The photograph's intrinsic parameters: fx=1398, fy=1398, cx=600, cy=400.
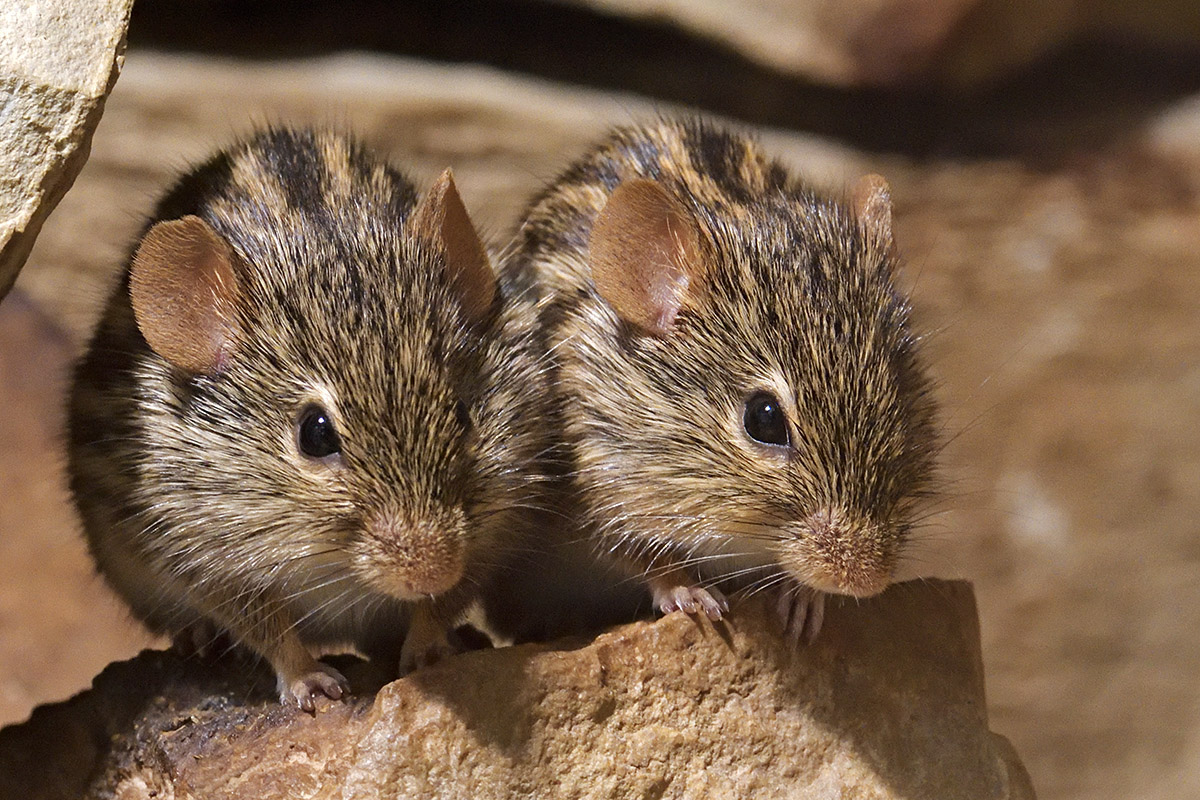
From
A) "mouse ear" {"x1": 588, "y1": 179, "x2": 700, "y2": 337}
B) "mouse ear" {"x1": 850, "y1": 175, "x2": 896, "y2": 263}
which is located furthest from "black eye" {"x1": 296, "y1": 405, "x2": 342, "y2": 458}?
"mouse ear" {"x1": 850, "y1": 175, "x2": 896, "y2": 263}

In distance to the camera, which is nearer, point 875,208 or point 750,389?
point 750,389

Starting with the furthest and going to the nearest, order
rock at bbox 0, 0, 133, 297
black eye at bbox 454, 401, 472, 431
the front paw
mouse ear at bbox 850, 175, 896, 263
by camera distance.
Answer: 1. mouse ear at bbox 850, 175, 896, 263
2. the front paw
3. black eye at bbox 454, 401, 472, 431
4. rock at bbox 0, 0, 133, 297

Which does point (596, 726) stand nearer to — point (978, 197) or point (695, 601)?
point (695, 601)

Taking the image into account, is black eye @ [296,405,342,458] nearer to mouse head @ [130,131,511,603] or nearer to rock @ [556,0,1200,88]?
mouse head @ [130,131,511,603]

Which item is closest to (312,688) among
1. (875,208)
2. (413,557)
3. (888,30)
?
(413,557)

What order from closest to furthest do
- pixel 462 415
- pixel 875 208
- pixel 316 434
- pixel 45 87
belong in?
pixel 45 87
pixel 316 434
pixel 462 415
pixel 875 208

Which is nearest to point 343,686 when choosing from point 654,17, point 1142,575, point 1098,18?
point 654,17

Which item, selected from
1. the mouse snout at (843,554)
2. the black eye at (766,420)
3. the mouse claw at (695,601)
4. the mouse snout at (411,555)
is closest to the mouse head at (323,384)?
the mouse snout at (411,555)
